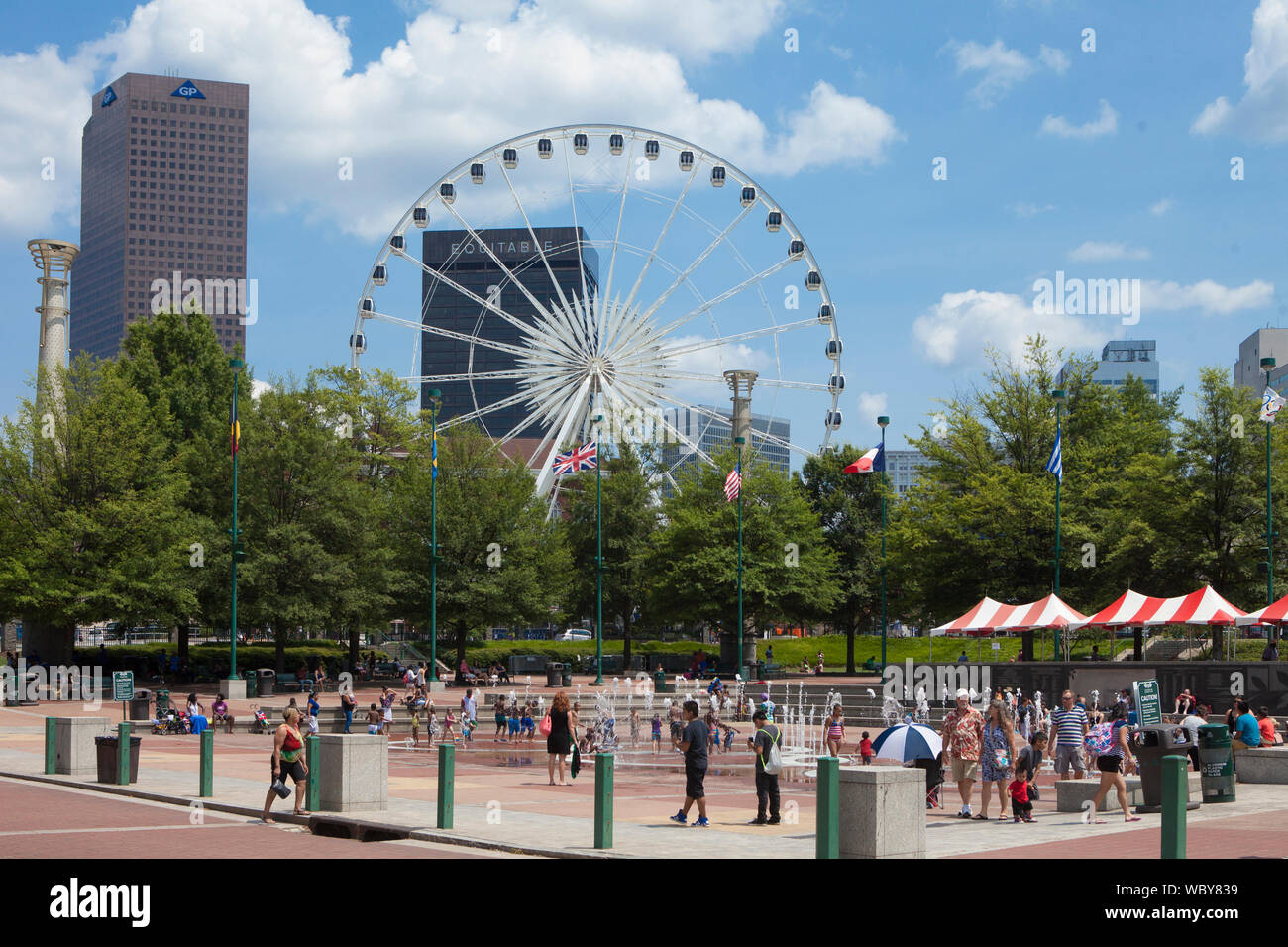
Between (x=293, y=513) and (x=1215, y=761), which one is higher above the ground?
(x=293, y=513)

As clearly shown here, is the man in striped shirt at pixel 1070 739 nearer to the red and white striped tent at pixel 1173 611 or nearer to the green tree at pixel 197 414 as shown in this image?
the red and white striped tent at pixel 1173 611

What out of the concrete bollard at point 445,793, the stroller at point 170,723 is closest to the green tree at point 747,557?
the stroller at point 170,723

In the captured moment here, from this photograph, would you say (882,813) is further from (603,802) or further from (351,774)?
(351,774)

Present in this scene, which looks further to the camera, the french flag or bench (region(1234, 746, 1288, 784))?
the french flag

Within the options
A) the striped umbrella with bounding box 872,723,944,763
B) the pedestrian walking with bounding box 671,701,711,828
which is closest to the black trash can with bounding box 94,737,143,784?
the pedestrian walking with bounding box 671,701,711,828

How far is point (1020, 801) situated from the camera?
17203 mm

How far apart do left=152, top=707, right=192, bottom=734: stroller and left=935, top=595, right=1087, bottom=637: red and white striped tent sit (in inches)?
900

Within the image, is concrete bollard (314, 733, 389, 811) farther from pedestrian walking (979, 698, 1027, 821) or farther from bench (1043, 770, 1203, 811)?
bench (1043, 770, 1203, 811)

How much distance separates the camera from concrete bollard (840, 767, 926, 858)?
1283cm

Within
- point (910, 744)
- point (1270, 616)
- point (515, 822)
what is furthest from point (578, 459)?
point (515, 822)

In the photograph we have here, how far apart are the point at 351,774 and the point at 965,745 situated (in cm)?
808

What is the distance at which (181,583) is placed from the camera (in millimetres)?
49469
